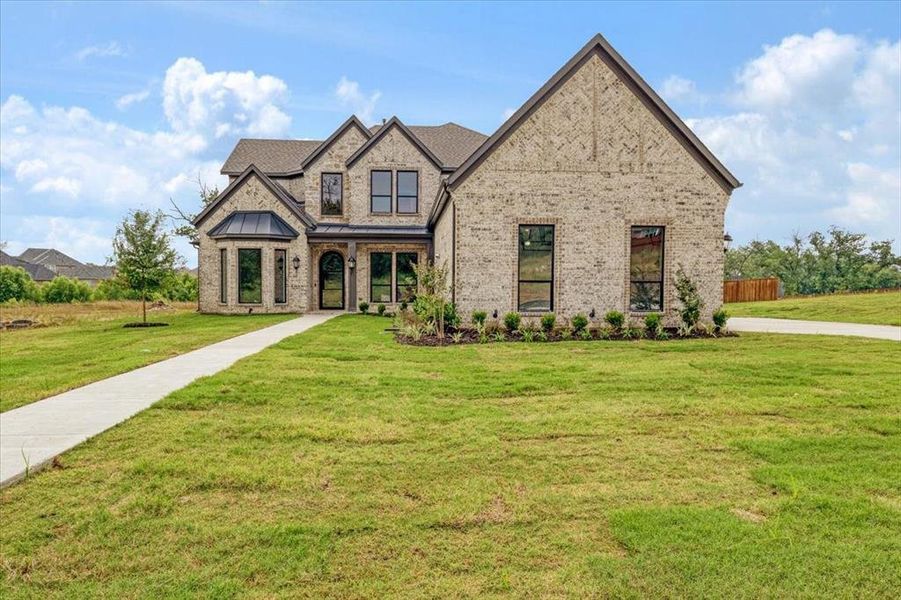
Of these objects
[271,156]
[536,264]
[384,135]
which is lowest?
[536,264]

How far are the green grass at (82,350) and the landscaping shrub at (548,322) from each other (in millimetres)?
8590

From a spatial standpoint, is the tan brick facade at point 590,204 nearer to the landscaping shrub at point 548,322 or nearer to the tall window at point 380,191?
the landscaping shrub at point 548,322

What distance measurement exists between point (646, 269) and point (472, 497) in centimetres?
1261

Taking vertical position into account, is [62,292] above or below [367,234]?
below

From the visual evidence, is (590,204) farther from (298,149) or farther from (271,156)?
(271,156)

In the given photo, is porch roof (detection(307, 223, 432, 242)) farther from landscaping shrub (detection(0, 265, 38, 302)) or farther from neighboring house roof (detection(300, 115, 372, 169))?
landscaping shrub (detection(0, 265, 38, 302))

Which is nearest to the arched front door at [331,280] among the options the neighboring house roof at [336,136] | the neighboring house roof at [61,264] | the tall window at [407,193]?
the tall window at [407,193]

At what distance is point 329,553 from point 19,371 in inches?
378

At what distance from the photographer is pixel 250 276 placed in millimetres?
22266

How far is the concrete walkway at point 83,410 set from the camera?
466cm

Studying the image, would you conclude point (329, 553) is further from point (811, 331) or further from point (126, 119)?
point (126, 119)

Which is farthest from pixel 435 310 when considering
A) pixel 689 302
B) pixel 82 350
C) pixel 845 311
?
pixel 845 311

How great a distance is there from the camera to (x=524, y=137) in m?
14.5

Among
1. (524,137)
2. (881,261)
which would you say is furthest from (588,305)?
(881,261)
